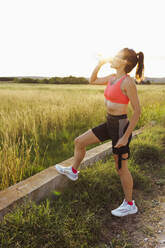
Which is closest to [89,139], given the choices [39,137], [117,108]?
[117,108]

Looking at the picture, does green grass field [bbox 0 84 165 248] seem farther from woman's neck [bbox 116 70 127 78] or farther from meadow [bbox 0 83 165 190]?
woman's neck [bbox 116 70 127 78]

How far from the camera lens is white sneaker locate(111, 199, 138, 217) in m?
2.73

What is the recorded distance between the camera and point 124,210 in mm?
2756

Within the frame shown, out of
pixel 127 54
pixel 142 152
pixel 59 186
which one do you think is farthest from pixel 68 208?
pixel 142 152

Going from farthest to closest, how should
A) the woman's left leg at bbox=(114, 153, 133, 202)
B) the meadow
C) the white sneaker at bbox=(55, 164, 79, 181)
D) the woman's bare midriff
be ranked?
1. the meadow
2. the white sneaker at bbox=(55, 164, 79, 181)
3. the woman's left leg at bbox=(114, 153, 133, 202)
4. the woman's bare midriff

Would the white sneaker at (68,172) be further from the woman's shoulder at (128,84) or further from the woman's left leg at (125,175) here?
the woman's shoulder at (128,84)

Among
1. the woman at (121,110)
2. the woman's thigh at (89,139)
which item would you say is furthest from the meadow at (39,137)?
the woman at (121,110)

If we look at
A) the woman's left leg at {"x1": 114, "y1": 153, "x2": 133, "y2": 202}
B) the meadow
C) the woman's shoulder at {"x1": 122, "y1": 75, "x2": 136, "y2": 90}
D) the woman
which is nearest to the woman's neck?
the woman

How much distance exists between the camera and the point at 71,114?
6598mm

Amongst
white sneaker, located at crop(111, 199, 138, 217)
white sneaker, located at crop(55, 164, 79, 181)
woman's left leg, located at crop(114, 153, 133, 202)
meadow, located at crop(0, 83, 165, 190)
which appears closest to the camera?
woman's left leg, located at crop(114, 153, 133, 202)

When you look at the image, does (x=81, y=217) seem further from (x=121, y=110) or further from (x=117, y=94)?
(x=117, y=94)

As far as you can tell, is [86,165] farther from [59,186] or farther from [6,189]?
[6,189]

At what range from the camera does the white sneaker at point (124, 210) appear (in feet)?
8.95

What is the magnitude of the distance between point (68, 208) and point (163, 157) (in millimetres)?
2552
